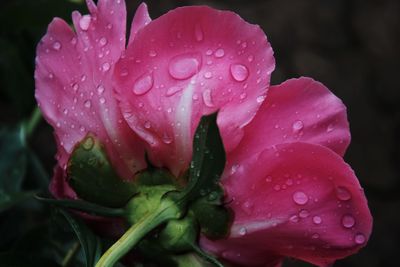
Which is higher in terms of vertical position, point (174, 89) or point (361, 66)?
point (174, 89)

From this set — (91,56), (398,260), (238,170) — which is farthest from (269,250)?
(398,260)

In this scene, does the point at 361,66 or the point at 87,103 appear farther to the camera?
the point at 361,66

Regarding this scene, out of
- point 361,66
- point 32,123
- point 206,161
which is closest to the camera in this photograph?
point 206,161

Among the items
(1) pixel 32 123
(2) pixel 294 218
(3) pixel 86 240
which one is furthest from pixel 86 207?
(1) pixel 32 123

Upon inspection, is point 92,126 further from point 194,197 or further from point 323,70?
point 323,70

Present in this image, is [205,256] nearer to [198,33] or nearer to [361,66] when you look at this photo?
[198,33]

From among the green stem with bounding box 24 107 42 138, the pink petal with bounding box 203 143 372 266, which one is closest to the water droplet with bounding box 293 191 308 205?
the pink petal with bounding box 203 143 372 266

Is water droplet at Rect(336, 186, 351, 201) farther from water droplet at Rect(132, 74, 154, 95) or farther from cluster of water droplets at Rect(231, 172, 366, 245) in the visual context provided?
water droplet at Rect(132, 74, 154, 95)
